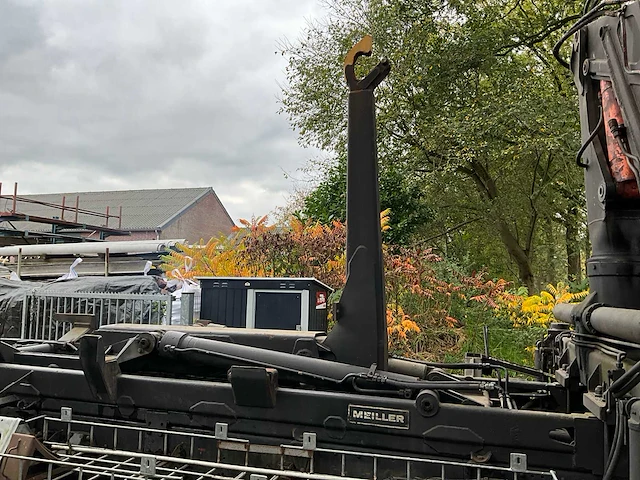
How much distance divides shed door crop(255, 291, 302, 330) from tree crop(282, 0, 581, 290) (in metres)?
6.98

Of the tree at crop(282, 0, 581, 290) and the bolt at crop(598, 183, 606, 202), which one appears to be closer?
the bolt at crop(598, 183, 606, 202)

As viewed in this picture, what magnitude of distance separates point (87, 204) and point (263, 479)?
129 feet

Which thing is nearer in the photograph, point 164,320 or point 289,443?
point 289,443

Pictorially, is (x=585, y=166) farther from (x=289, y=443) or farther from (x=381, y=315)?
(x=289, y=443)

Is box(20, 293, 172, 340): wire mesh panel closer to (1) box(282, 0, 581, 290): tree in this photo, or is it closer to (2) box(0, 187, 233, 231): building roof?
(1) box(282, 0, 581, 290): tree

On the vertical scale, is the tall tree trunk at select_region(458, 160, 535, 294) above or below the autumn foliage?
above

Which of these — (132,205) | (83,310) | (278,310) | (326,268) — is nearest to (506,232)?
(326,268)

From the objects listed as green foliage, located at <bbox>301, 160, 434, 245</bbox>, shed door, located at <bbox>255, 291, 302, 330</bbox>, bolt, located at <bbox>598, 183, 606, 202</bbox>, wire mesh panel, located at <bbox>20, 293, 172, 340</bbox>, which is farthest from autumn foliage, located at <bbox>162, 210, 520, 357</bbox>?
bolt, located at <bbox>598, 183, 606, 202</bbox>

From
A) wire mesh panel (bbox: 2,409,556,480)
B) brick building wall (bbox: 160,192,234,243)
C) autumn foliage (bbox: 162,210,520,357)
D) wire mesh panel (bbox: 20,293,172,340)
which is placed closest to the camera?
wire mesh panel (bbox: 2,409,556,480)

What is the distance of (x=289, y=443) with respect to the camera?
282 centimetres

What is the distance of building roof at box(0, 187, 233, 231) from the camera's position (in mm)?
33688

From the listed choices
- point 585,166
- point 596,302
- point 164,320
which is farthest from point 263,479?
point 164,320

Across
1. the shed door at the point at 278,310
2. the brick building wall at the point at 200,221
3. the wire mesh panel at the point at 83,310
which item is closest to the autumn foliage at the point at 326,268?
the wire mesh panel at the point at 83,310

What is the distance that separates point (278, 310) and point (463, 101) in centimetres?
945
